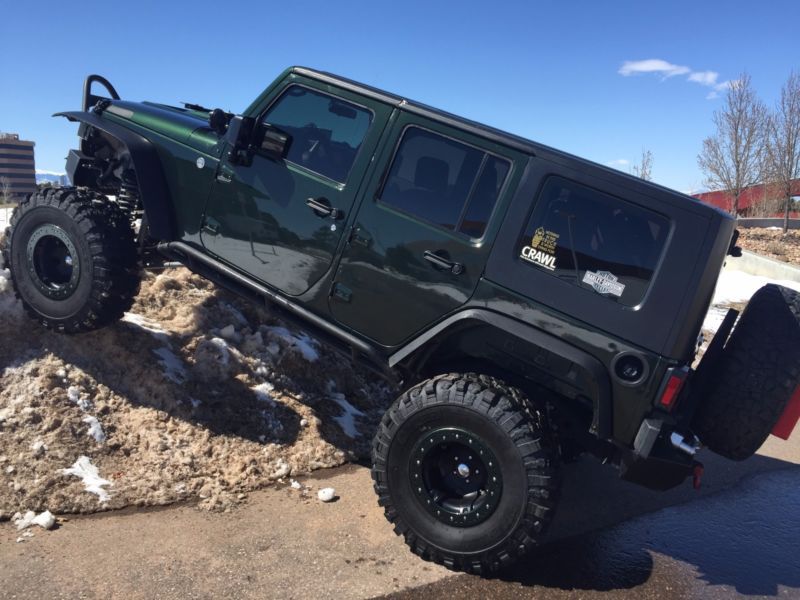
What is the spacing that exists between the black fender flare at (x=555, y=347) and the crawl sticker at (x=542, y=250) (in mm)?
330

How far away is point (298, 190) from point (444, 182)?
0.90 metres

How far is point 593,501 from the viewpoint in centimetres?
423

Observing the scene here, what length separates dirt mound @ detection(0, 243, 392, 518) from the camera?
3590 mm

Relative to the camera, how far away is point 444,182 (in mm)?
3547

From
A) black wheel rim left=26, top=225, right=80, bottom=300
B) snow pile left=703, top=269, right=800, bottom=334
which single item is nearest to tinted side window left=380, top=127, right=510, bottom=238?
black wheel rim left=26, top=225, right=80, bottom=300

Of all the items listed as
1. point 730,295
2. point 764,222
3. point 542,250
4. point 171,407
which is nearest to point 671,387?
point 542,250

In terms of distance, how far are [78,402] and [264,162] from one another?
189cm

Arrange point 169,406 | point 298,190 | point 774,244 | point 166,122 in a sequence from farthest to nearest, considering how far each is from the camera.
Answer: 1. point 774,244
2. point 166,122
3. point 169,406
4. point 298,190

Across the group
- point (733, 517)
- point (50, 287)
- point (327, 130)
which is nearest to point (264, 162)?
point (327, 130)

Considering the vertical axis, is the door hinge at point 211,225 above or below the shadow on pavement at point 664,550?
above

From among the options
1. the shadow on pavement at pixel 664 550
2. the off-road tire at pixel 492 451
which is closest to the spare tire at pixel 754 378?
the shadow on pavement at pixel 664 550

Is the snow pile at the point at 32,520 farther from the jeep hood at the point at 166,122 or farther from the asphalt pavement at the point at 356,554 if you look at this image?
Answer: the jeep hood at the point at 166,122

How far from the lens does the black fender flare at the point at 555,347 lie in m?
3.10

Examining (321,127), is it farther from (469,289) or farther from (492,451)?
(492,451)
